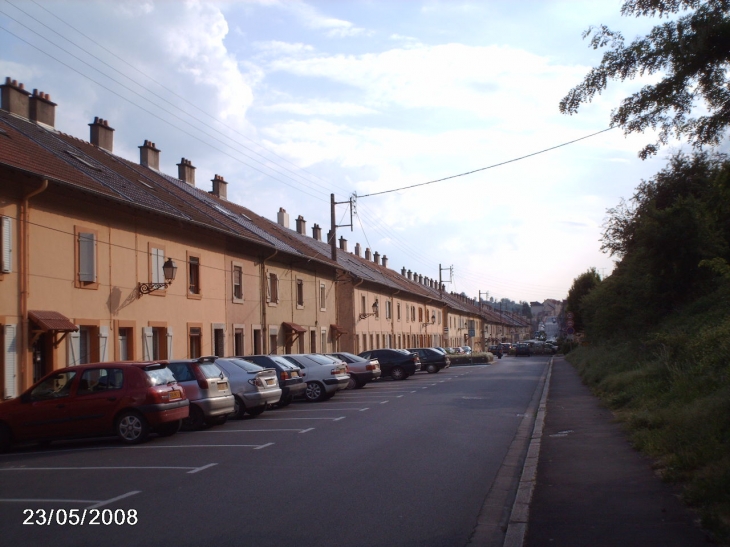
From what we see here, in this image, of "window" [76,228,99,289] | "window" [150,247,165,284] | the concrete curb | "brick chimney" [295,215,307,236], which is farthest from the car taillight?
"brick chimney" [295,215,307,236]

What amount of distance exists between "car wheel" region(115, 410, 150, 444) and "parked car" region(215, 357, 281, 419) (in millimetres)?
3573

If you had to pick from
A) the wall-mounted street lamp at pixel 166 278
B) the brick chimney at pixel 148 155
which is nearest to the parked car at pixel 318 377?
the wall-mounted street lamp at pixel 166 278

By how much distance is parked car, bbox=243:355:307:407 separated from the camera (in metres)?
20.1

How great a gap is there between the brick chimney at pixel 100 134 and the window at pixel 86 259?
10.5 m

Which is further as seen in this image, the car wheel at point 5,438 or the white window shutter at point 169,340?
the white window shutter at point 169,340

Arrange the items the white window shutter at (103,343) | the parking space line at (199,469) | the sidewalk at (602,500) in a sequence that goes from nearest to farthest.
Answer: the sidewalk at (602,500)
the parking space line at (199,469)
the white window shutter at (103,343)

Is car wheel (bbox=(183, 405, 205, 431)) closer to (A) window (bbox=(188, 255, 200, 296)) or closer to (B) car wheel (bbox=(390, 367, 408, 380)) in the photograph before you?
(A) window (bbox=(188, 255, 200, 296))

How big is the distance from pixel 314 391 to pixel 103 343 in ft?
20.8

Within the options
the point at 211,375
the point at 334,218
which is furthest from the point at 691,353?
the point at 334,218

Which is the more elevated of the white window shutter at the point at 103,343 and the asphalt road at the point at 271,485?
the white window shutter at the point at 103,343

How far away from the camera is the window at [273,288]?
32.9 metres

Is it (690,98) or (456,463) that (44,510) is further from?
(690,98)
